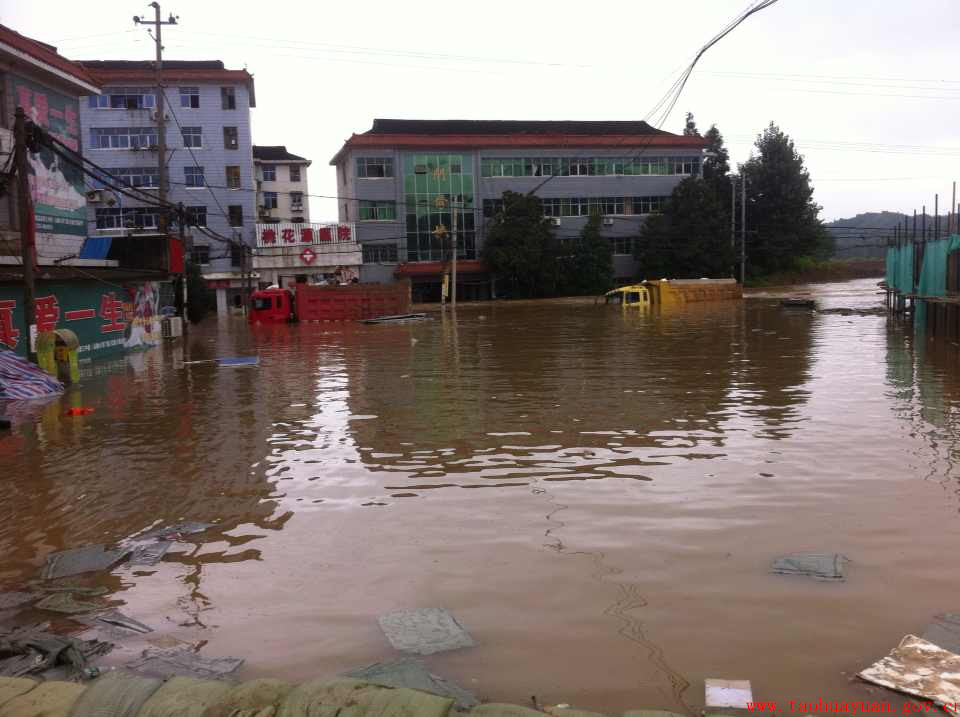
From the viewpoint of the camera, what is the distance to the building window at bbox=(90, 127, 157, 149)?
58562 millimetres

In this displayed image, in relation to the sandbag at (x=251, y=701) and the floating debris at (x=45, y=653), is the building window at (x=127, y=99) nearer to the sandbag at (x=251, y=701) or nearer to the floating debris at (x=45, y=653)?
the floating debris at (x=45, y=653)

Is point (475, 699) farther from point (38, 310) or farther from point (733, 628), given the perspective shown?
point (38, 310)

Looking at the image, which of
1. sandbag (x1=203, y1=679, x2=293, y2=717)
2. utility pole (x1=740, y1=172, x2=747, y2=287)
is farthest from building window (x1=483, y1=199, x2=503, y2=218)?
sandbag (x1=203, y1=679, x2=293, y2=717)

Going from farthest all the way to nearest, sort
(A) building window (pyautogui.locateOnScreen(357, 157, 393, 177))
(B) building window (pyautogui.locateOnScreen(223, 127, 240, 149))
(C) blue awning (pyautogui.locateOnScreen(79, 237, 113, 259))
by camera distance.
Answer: (A) building window (pyautogui.locateOnScreen(357, 157, 393, 177)), (B) building window (pyautogui.locateOnScreen(223, 127, 240, 149)), (C) blue awning (pyautogui.locateOnScreen(79, 237, 113, 259))

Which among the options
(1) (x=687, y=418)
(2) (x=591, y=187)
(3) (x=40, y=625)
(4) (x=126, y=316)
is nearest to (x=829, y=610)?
(3) (x=40, y=625)

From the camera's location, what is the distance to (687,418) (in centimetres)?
1291

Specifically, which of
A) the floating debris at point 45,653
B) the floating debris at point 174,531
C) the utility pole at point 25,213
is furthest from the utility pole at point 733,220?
the floating debris at point 45,653

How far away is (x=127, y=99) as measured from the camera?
193ft

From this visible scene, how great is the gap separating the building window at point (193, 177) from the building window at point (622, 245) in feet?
101

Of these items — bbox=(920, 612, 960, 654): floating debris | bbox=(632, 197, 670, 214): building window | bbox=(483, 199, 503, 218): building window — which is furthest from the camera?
bbox=(632, 197, 670, 214): building window

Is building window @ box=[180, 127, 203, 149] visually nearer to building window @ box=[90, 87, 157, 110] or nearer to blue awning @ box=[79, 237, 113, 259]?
building window @ box=[90, 87, 157, 110]

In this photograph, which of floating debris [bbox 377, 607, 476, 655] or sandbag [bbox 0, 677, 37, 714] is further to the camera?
floating debris [bbox 377, 607, 476, 655]

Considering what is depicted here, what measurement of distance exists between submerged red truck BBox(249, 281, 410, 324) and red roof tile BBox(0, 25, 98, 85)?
19.5 meters

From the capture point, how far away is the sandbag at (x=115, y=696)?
4.18m
